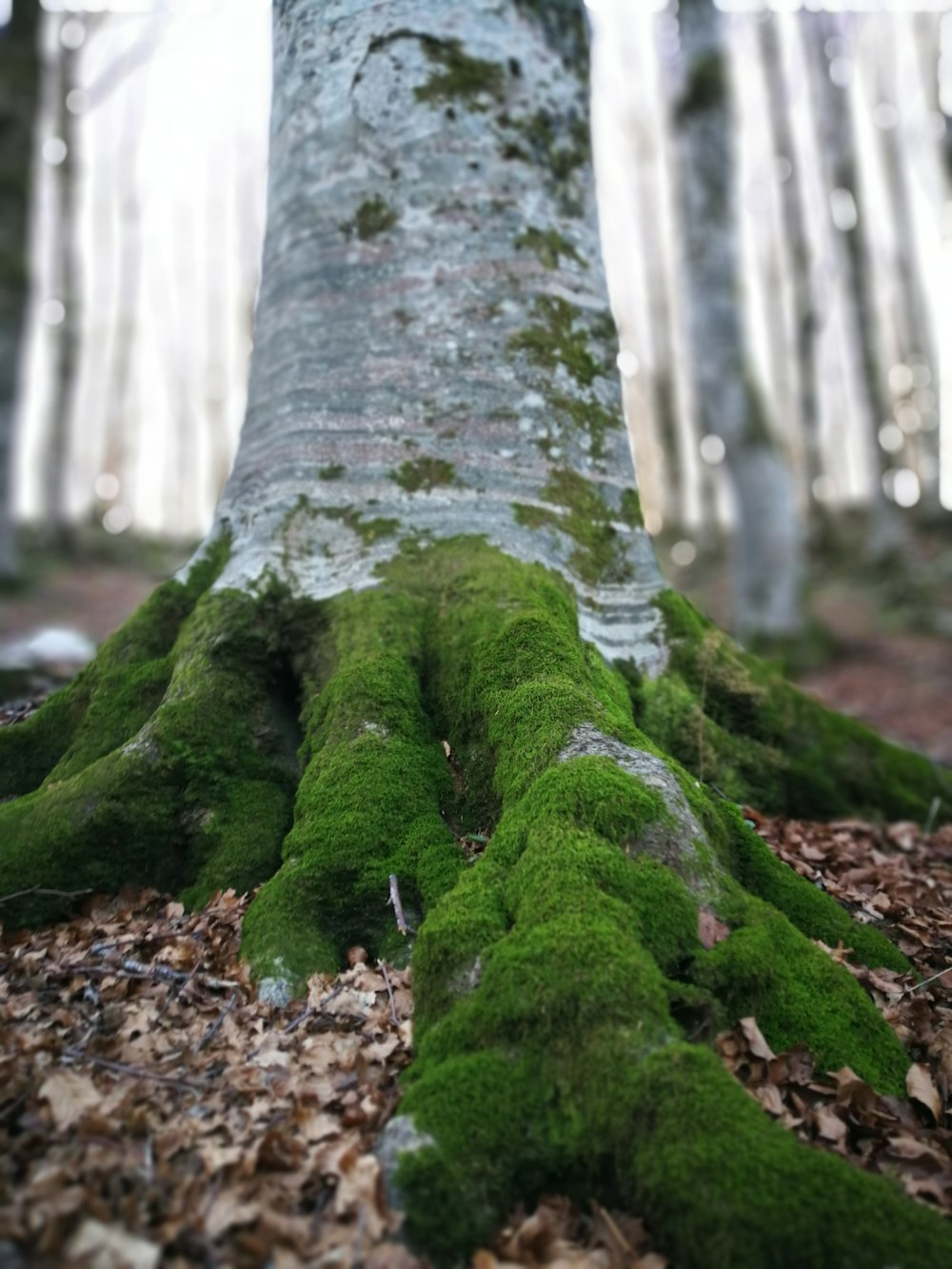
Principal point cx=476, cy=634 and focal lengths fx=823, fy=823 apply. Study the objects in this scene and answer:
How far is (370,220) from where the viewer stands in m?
4.45

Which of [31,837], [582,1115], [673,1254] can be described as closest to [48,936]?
[31,837]

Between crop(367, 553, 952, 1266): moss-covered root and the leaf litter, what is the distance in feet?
0.33

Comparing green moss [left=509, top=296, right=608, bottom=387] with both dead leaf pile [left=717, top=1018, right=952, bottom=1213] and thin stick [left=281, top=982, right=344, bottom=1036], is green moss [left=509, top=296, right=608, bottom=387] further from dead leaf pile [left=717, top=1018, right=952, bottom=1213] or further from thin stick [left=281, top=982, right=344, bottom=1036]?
dead leaf pile [left=717, top=1018, right=952, bottom=1213]

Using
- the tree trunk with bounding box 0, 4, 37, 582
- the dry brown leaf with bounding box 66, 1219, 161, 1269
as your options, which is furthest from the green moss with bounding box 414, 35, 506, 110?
the tree trunk with bounding box 0, 4, 37, 582

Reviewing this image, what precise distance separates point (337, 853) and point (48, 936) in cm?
124

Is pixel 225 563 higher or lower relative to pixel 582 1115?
higher

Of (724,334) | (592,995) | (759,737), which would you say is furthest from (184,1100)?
(724,334)

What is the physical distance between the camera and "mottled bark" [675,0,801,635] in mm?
10922

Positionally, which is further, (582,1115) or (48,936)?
(48,936)

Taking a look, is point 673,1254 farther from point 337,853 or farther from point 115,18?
point 115,18

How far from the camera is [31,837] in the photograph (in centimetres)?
350

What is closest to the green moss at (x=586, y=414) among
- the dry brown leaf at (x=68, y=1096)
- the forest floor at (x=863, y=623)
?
the dry brown leaf at (x=68, y=1096)

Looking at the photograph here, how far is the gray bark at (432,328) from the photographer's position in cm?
421

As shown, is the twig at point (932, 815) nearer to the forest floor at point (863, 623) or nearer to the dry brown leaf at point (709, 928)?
the forest floor at point (863, 623)
